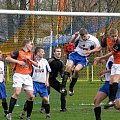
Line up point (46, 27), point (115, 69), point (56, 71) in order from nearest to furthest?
point (115, 69) → point (56, 71) → point (46, 27)

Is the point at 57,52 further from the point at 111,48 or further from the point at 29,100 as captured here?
the point at 111,48

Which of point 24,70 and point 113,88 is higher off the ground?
point 24,70

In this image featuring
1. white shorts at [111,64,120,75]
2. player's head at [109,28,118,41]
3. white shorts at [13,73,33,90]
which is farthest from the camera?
white shorts at [13,73,33,90]

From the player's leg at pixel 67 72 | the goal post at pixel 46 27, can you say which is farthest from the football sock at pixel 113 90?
the goal post at pixel 46 27

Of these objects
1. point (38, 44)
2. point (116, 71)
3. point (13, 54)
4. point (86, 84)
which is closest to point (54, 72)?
point (38, 44)

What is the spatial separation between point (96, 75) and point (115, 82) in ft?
33.6

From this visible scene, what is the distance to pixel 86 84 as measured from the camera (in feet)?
79.6

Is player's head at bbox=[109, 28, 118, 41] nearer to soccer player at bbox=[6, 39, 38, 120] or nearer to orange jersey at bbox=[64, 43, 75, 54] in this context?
soccer player at bbox=[6, 39, 38, 120]

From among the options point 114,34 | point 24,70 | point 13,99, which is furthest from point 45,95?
point 114,34

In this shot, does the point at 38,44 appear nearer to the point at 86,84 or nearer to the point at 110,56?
the point at 110,56

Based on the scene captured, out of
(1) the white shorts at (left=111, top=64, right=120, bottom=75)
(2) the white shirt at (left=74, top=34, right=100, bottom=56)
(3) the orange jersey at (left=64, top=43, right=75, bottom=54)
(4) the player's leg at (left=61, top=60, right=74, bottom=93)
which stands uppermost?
(2) the white shirt at (left=74, top=34, right=100, bottom=56)

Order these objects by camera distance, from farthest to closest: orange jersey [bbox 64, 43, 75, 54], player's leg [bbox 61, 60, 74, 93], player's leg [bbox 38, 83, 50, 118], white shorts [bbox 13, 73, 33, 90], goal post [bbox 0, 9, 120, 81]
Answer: goal post [bbox 0, 9, 120, 81] < orange jersey [bbox 64, 43, 75, 54] < player's leg [bbox 61, 60, 74, 93] < player's leg [bbox 38, 83, 50, 118] < white shorts [bbox 13, 73, 33, 90]

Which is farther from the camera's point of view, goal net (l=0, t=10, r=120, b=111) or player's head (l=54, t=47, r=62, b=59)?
goal net (l=0, t=10, r=120, b=111)

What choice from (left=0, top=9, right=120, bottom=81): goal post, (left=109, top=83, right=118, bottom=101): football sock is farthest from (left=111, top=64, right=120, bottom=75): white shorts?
(left=0, top=9, right=120, bottom=81): goal post
